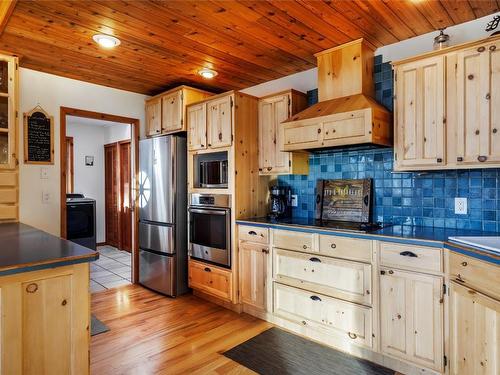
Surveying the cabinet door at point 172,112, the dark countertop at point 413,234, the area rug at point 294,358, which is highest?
the cabinet door at point 172,112

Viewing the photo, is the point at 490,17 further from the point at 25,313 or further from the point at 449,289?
the point at 25,313

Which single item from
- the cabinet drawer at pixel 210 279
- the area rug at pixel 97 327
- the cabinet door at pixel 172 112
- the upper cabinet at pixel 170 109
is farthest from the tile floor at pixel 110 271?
the cabinet door at pixel 172 112

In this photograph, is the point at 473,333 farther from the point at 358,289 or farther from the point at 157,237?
the point at 157,237

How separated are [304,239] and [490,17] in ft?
6.93

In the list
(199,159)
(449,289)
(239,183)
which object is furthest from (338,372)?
(199,159)

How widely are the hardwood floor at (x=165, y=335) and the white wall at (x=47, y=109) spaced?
1080 millimetres

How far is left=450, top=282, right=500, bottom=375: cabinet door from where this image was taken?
1626 mm

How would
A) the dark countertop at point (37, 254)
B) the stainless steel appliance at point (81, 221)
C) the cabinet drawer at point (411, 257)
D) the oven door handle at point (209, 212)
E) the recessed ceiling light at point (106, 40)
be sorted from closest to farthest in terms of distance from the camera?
the dark countertop at point (37, 254)
the cabinet drawer at point (411, 257)
the recessed ceiling light at point (106, 40)
the oven door handle at point (209, 212)
the stainless steel appliance at point (81, 221)

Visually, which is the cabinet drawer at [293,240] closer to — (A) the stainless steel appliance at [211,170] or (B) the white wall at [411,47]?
(A) the stainless steel appliance at [211,170]

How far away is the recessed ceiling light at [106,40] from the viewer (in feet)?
8.52

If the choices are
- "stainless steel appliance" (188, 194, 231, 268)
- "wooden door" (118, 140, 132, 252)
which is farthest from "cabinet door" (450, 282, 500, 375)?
"wooden door" (118, 140, 132, 252)

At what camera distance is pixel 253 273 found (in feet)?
10.1

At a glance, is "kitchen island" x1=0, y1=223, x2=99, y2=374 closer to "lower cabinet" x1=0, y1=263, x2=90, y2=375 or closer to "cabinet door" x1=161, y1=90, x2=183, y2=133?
"lower cabinet" x1=0, y1=263, x2=90, y2=375

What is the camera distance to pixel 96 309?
3.31m
